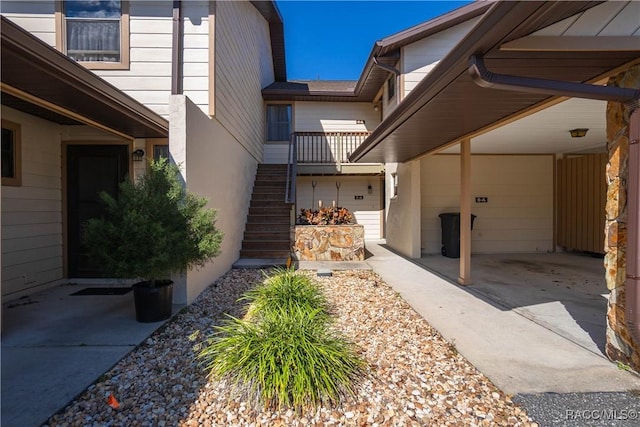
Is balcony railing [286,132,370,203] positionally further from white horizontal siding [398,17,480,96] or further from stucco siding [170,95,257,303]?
stucco siding [170,95,257,303]

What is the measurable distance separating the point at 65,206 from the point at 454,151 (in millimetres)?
7611

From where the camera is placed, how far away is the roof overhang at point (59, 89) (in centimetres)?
238

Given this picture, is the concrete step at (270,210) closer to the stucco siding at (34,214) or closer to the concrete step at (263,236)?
the concrete step at (263,236)

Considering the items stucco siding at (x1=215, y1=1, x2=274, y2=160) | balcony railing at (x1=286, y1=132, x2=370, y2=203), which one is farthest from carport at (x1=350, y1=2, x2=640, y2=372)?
balcony railing at (x1=286, y1=132, x2=370, y2=203)

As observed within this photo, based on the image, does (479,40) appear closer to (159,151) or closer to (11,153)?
(159,151)

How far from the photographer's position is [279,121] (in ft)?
36.3

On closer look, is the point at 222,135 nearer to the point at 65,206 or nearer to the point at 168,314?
the point at 65,206

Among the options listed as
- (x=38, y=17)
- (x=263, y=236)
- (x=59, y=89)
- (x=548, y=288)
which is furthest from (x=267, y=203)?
(x=548, y=288)

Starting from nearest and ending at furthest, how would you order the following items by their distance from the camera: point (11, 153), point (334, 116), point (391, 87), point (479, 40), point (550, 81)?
point (479, 40), point (550, 81), point (11, 153), point (391, 87), point (334, 116)

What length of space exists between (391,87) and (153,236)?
25.9ft

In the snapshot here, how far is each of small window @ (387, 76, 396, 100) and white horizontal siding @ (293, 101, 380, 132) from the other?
1.62 m

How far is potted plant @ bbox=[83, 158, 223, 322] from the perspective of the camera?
3.28m

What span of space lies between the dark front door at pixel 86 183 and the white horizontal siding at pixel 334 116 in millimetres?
6520

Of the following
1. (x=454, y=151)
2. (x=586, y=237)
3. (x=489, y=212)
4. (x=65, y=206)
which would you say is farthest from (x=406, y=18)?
(x=65, y=206)
